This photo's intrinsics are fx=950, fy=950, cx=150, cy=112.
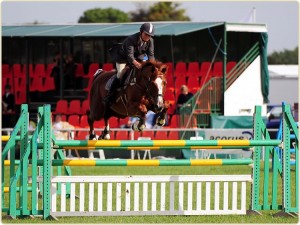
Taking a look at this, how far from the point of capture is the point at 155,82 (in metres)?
12.0

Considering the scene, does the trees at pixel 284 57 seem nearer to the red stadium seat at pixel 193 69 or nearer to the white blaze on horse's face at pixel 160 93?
the red stadium seat at pixel 193 69

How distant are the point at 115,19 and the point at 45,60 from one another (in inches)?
2882

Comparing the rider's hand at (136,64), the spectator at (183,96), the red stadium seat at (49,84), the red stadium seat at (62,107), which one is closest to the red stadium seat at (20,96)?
the red stadium seat at (49,84)

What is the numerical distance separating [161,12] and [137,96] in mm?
70976

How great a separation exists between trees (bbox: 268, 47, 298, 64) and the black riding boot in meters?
84.7

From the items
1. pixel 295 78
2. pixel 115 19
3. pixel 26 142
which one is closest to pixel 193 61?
pixel 295 78

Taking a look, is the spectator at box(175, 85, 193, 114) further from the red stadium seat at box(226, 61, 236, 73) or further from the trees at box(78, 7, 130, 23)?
the trees at box(78, 7, 130, 23)

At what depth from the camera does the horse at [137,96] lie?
39.6ft

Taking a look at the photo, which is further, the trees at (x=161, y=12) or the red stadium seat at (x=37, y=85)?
the trees at (x=161, y=12)

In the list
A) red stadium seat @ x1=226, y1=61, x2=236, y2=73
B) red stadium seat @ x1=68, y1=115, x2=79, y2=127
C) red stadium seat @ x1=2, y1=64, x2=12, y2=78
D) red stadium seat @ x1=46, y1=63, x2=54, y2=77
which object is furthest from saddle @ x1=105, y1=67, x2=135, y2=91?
red stadium seat @ x1=2, y1=64, x2=12, y2=78

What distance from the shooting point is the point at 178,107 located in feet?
82.2

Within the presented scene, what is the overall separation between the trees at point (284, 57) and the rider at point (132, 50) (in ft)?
278

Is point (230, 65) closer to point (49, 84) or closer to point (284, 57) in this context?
point (49, 84)

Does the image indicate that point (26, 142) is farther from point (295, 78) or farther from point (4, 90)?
point (295, 78)
